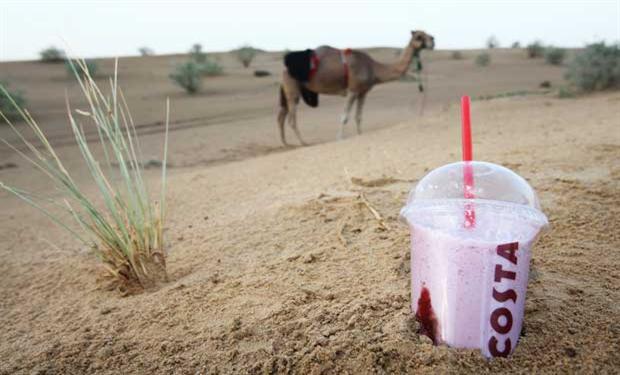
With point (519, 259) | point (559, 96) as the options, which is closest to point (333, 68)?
point (559, 96)

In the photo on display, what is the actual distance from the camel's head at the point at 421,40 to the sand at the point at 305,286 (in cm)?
440

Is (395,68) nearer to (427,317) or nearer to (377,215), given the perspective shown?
(377,215)

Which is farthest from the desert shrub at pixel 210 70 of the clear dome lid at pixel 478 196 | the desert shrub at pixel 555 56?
the clear dome lid at pixel 478 196

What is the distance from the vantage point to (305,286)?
1621 millimetres

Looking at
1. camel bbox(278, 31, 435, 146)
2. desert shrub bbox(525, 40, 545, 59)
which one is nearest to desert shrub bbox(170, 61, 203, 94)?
camel bbox(278, 31, 435, 146)

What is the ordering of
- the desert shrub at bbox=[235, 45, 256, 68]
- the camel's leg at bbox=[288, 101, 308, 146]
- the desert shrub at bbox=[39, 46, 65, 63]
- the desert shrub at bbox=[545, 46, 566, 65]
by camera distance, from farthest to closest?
the desert shrub at bbox=[235, 45, 256, 68], the desert shrub at bbox=[39, 46, 65, 63], the desert shrub at bbox=[545, 46, 566, 65], the camel's leg at bbox=[288, 101, 308, 146]

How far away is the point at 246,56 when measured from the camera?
1139 inches

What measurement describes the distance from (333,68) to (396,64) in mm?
1396

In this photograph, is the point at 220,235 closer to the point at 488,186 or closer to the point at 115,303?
the point at 115,303

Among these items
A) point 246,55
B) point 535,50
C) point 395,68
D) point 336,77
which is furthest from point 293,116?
point 535,50

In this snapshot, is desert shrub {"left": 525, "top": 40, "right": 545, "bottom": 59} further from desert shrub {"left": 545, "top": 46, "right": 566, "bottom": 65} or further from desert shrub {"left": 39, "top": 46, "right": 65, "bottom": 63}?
desert shrub {"left": 39, "top": 46, "right": 65, "bottom": 63}

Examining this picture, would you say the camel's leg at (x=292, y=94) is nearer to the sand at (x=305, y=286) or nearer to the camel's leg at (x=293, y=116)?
the camel's leg at (x=293, y=116)

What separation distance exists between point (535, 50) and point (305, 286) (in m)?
29.4

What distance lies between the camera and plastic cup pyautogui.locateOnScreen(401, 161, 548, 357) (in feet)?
3.38
